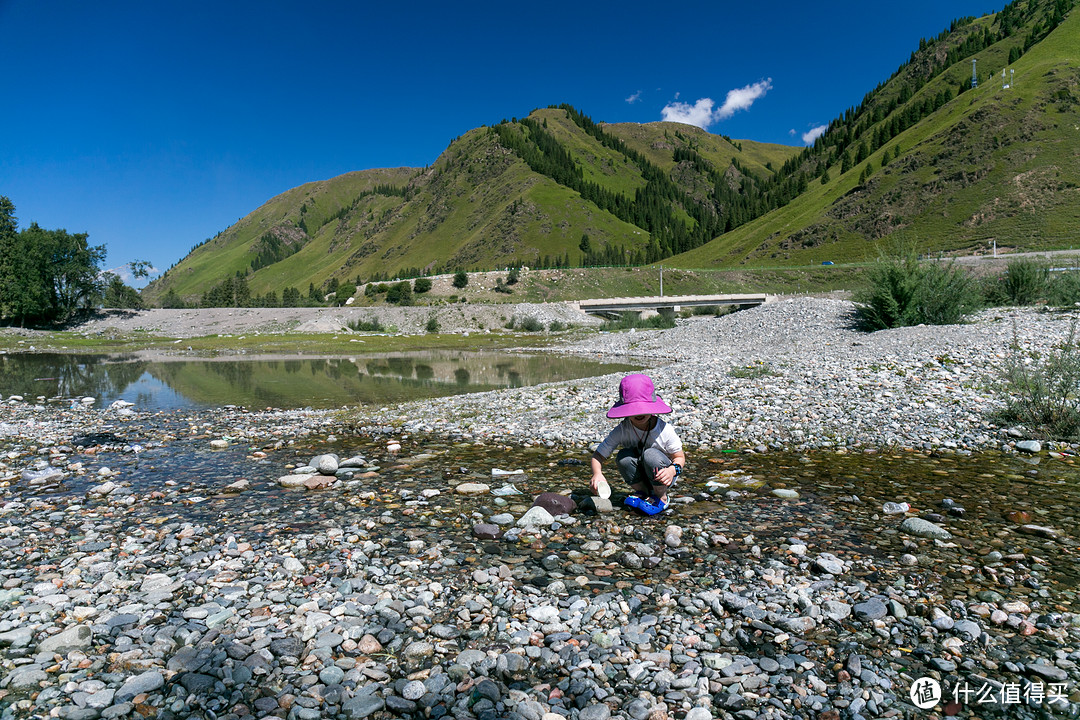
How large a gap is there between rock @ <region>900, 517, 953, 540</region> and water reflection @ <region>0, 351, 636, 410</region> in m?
15.1

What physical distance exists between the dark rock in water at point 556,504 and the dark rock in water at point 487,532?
0.77 m

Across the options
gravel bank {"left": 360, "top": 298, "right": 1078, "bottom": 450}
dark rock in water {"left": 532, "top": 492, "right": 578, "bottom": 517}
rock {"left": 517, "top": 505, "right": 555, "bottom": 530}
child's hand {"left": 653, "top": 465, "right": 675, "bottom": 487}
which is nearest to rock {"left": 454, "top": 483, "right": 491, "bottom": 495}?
dark rock in water {"left": 532, "top": 492, "right": 578, "bottom": 517}

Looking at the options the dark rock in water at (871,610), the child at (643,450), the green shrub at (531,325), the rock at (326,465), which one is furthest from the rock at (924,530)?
the green shrub at (531,325)

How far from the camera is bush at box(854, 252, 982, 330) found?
24453mm

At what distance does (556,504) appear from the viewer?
723 cm

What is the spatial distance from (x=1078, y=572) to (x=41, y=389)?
30.9 metres

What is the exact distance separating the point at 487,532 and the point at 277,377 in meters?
23.5

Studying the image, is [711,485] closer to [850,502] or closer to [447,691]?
[850,502]

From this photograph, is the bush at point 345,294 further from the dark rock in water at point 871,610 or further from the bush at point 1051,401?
the dark rock in water at point 871,610

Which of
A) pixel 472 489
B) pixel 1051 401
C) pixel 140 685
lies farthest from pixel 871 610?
pixel 1051 401

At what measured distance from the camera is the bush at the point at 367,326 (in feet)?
196

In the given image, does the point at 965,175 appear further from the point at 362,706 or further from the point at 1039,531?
the point at 362,706

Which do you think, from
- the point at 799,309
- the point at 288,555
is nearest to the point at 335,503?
the point at 288,555

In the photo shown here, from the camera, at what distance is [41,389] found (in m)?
22.6
